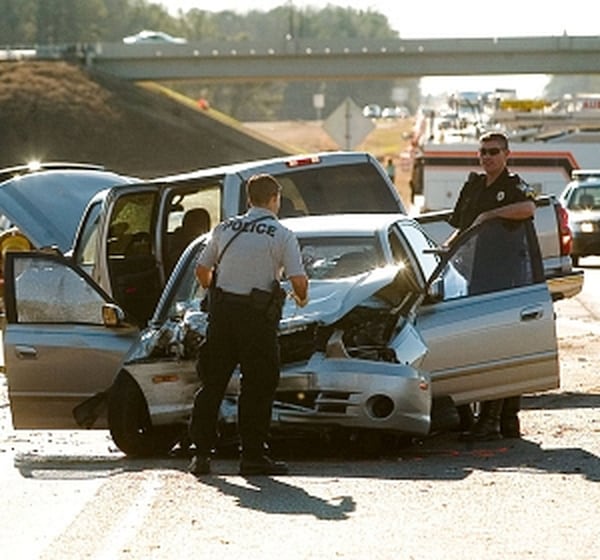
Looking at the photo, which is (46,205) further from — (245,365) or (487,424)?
(245,365)

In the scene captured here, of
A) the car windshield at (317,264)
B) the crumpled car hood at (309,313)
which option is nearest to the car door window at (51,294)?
the car windshield at (317,264)

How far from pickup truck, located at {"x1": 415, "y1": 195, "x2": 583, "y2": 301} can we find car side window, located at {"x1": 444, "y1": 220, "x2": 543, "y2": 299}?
3.44 metres

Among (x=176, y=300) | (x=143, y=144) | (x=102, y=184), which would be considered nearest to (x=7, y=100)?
(x=143, y=144)

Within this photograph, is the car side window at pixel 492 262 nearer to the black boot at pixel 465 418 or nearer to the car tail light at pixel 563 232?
the black boot at pixel 465 418

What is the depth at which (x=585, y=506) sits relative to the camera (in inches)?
384

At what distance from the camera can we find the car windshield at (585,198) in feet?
135

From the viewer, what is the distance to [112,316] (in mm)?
13289

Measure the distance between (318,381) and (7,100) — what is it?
95.4 meters

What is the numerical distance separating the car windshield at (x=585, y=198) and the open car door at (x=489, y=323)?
2838 cm

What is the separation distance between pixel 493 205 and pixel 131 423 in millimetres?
2746

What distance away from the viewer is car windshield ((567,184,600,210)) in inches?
1625

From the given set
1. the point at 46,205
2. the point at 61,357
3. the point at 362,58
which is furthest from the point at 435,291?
the point at 362,58

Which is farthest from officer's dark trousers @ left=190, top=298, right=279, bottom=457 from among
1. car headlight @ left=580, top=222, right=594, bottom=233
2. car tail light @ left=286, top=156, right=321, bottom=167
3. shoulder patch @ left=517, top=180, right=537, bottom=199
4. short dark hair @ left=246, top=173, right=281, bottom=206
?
car headlight @ left=580, top=222, right=594, bottom=233

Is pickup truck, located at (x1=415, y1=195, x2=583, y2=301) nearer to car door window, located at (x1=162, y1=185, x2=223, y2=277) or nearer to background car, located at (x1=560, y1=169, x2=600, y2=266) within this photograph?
car door window, located at (x1=162, y1=185, x2=223, y2=277)
